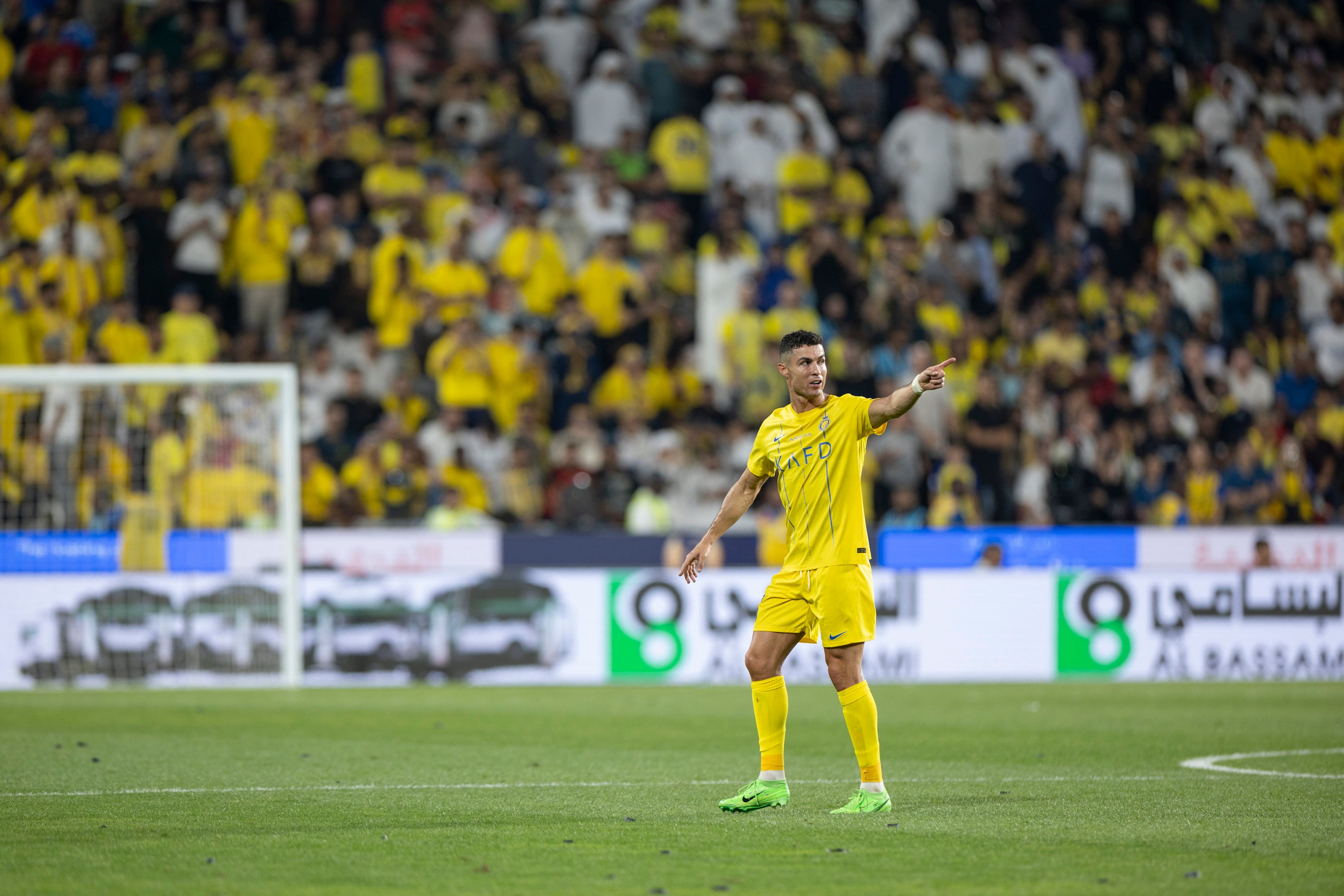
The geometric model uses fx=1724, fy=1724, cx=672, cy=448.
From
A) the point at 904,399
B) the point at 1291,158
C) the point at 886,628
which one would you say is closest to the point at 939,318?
the point at 886,628

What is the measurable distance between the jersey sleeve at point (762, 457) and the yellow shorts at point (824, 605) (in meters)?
0.51

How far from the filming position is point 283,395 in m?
15.9

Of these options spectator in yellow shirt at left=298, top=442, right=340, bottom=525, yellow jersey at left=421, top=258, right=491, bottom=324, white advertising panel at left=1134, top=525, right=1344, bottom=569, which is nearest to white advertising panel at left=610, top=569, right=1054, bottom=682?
white advertising panel at left=1134, top=525, right=1344, bottom=569

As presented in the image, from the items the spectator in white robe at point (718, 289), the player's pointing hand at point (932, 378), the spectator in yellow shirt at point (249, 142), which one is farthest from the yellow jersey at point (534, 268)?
the player's pointing hand at point (932, 378)

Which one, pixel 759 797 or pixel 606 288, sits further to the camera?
pixel 606 288

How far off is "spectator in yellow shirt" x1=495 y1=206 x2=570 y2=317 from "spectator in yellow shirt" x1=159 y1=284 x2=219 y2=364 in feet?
11.3

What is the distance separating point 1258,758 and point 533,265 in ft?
37.8

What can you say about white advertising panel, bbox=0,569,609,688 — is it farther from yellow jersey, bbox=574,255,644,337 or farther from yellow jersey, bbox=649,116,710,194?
yellow jersey, bbox=649,116,710,194

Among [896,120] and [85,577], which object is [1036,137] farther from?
[85,577]

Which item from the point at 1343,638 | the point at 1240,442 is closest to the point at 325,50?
the point at 1240,442

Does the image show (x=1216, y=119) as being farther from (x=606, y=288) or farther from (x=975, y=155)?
(x=606, y=288)

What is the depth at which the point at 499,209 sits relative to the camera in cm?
2030

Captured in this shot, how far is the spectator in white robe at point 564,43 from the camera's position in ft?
72.2

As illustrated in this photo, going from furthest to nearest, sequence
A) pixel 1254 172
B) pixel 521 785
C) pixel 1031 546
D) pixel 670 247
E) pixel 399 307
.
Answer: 1. pixel 1254 172
2. pixel 670 247
3. pixel 399 307
4. pixel 1031 546
5. pixel 521 785
